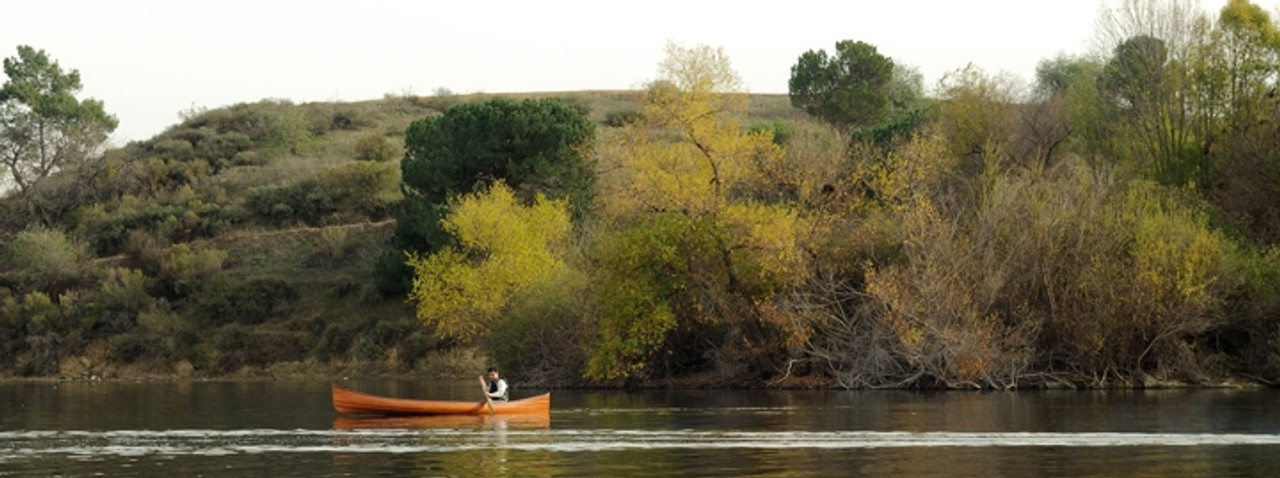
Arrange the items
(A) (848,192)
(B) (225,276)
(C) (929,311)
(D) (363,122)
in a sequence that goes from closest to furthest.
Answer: (C) (929,311)
(A) (848,192)
(B) (225,276)
(D) (363,122)

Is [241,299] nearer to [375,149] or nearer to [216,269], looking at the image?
[216,269]

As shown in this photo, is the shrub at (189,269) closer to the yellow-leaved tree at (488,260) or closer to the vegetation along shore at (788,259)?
the vegetation along shore at (788,259)

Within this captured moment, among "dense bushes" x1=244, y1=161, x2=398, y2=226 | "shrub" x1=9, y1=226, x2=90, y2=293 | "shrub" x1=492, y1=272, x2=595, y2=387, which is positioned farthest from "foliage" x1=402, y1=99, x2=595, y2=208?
"shrub" x1=9, y1=226, x2=90, y2=293

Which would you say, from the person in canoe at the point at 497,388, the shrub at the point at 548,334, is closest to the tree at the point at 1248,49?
the shrub at the point at 548,334

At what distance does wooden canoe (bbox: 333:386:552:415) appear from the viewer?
156ft

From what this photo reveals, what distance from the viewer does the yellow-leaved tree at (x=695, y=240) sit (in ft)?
208

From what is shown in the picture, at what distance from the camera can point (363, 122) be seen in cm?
14800

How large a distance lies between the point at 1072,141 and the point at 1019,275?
1966 centimetres

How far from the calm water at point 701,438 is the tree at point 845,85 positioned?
6722cm

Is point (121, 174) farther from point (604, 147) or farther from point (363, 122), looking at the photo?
point (604, 147)

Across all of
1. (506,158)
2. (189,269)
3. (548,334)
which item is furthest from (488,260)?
(189,269)

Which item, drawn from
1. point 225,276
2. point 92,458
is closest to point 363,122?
point 225,276

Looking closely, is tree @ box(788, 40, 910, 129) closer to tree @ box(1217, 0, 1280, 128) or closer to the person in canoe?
tree @ box(1217, 0, 1280, 128)

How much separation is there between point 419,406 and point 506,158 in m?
44.1
